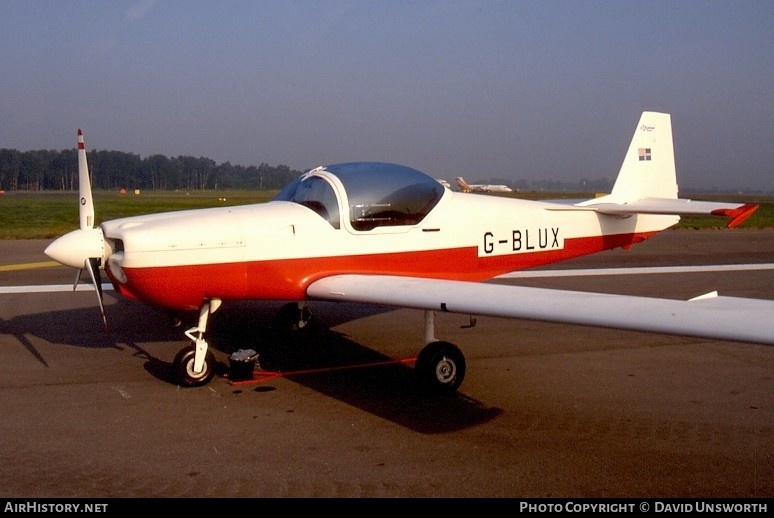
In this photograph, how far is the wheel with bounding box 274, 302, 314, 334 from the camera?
27.0 ft

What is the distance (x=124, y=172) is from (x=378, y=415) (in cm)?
6320

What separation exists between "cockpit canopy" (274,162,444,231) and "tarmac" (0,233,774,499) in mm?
1544

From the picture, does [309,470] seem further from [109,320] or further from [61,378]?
[109,320]

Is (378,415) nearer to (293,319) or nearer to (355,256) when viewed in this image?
(355,256)

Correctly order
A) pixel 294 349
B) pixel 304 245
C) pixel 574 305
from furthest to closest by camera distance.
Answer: pixel 294 349 < pixel 304 245 < pixel 574 305

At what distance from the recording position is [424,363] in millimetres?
5918

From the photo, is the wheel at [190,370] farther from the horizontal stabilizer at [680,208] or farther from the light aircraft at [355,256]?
the horizontal stabilizer at [680,208]

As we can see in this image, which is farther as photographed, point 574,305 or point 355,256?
point 355,256

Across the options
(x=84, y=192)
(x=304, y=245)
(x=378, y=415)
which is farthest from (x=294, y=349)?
(x=84, y=192)

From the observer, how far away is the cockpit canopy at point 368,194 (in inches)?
257

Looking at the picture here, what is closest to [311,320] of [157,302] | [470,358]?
[470,358]

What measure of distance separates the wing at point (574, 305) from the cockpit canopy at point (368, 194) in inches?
25.5

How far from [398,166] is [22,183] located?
3596 inches

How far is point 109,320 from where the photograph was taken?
30.2 ft
